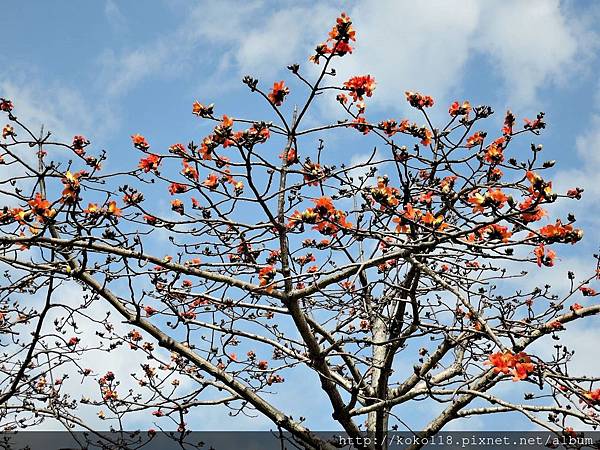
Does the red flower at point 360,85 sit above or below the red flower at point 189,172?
above

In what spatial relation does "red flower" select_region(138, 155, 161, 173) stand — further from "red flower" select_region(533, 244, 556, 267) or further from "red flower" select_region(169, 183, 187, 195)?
"red flower" select_region(533, 244, 556, 267)

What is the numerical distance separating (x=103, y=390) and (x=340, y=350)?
2.43 meters

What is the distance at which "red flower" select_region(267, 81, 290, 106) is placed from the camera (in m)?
3.94

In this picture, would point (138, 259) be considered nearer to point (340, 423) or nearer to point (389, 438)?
point (340, 423)

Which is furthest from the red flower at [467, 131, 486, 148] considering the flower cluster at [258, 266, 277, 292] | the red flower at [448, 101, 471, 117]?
the flower cluster at [258, 266, 277, 292]

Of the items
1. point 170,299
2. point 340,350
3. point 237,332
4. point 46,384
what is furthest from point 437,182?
point 46,384

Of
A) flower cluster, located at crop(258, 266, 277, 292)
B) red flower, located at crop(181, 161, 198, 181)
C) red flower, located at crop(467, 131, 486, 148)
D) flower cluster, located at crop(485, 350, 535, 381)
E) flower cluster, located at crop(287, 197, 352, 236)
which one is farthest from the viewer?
red flower, located at crop(467, 131, 486, 148)

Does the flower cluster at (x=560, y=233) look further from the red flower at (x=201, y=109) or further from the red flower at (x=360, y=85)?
the red flower at (x=201, y=109)

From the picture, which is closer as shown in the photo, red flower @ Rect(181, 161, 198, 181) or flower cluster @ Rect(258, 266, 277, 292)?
flower cluster @ Rect(258, 266, 277, 292)

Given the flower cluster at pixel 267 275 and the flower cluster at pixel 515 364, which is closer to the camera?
the flower cluster at pixel 515 364

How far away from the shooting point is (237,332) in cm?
473

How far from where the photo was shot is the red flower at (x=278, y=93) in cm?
394

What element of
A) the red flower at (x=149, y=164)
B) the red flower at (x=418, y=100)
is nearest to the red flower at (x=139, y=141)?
the red flower at (x=149, y=164)

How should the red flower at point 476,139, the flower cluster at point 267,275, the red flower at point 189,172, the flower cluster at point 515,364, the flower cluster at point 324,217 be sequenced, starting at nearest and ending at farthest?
the flower cluster at point 515,364, the flower cluster at point 324,217, the flower cluster at point 267,275, the red flower at point 189,172, the red flower at point 476,139
